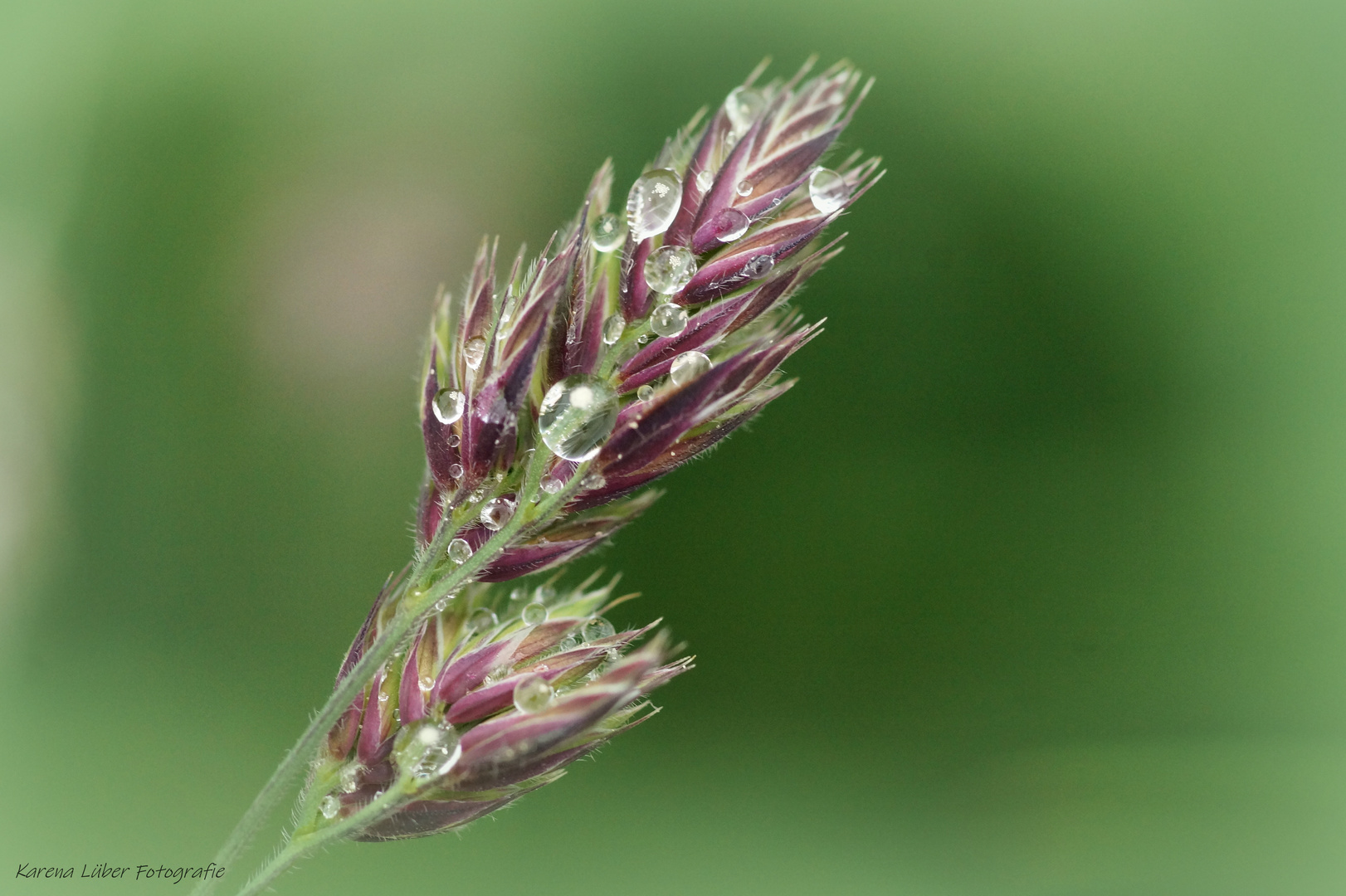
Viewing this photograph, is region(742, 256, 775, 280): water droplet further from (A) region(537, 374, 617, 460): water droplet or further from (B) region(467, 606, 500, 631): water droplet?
(B) region(467, 606, 500, 631): water droplet

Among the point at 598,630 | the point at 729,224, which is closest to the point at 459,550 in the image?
the point at 598,630

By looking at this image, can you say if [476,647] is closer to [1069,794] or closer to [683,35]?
[683,35]

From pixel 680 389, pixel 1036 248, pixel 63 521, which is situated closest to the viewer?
pixel 680 389

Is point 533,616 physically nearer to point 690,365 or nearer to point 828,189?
point 690,365

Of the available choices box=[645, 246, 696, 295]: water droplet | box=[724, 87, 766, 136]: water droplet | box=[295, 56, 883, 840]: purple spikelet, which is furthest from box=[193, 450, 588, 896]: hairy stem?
box=[724, 87, 766, 136]: water droplet

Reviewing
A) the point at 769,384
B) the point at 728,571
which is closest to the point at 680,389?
the point at 769,384

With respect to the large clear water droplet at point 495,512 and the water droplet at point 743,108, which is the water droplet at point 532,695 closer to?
the large clear water droplet at point 495,512
